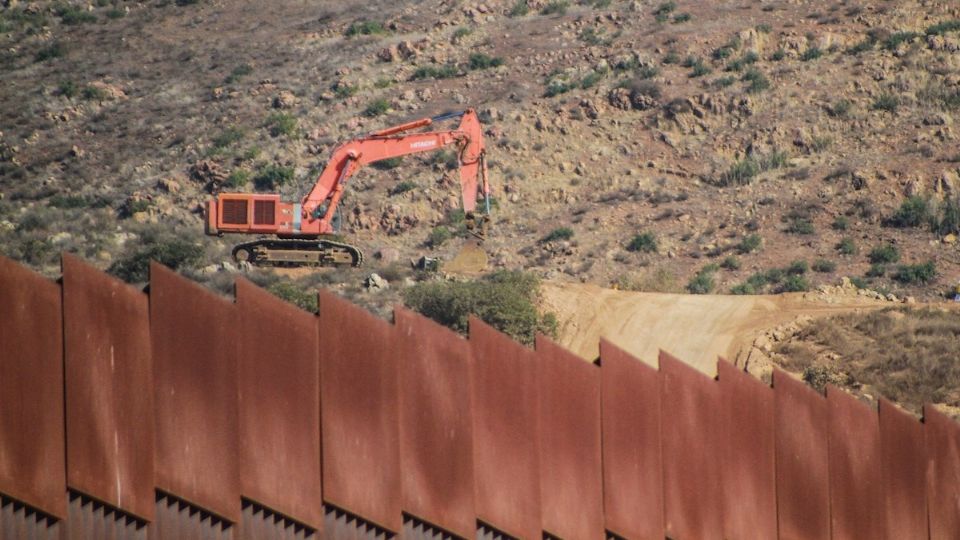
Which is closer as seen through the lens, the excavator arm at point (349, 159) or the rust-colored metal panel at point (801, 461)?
the rust-colored metal panel at point (801, 461)

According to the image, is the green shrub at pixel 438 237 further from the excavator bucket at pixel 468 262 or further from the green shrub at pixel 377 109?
the green shrub at pixel 377 109

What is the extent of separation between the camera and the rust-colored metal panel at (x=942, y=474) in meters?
16.4

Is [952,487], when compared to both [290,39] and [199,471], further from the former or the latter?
[290,39]

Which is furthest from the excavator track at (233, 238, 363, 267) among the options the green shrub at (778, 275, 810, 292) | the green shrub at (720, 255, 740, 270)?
the green shrub at (778, 275, 810, 292)

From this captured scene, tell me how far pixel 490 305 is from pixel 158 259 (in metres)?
10.4

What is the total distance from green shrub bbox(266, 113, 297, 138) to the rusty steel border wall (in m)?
44.0

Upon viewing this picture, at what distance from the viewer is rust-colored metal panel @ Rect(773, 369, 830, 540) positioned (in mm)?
15211

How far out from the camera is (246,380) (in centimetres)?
1219

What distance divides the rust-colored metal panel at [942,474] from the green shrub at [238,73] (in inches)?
2037

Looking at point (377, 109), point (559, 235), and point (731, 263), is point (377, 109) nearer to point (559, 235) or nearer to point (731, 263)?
point (559, 235)

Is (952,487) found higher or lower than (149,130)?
higher

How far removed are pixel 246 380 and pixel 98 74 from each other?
190 ft

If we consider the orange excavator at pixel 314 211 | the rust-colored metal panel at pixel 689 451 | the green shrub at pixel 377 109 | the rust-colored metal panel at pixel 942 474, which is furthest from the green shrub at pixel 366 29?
the rust-colored metal panel at pixel 689 451

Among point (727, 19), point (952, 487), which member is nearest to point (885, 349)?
point (952, 487)
